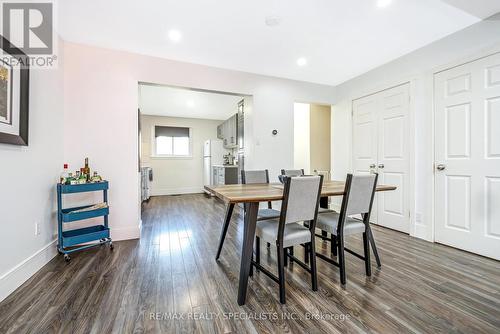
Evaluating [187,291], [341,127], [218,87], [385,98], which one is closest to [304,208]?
[187,291]

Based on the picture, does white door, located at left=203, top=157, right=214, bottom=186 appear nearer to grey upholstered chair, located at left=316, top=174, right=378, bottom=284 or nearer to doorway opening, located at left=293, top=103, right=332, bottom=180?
doorway opening, located at left=293, top=103, right=332, bottom=180

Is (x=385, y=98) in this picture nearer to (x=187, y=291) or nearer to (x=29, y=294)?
(x=187, y=291)

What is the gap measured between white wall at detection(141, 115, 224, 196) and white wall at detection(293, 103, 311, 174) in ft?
9.35

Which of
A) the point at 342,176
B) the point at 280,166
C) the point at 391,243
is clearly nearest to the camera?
the point at 391,243

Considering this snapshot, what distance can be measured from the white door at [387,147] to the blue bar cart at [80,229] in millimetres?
3780

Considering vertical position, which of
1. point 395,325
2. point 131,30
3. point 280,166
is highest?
point 131,30

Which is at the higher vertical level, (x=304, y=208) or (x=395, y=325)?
(x=304, y=208)

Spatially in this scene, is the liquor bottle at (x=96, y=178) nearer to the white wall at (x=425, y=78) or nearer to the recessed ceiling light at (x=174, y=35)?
the recessed ceiling light at (x=174, y=35)

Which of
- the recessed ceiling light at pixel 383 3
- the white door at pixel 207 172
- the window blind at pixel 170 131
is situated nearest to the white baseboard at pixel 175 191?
the white door at pixel 207 172

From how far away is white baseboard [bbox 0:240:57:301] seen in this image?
1.59 meters

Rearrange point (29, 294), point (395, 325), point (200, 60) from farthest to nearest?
point (200, 60)
point (29, 294)
point (395, 325)

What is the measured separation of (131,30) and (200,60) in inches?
36.7

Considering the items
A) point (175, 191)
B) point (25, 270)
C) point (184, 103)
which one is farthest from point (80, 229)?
point (175, 191)

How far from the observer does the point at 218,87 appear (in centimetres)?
335
